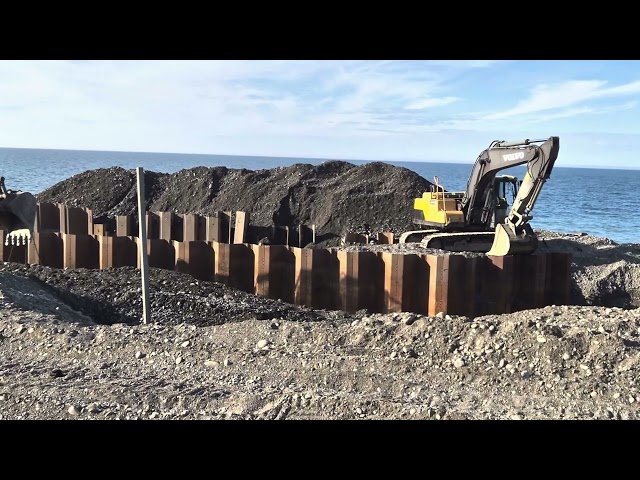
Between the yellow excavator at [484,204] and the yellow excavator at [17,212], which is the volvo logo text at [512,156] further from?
the yellow excavator at [17,212]

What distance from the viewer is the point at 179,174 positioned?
26.2m

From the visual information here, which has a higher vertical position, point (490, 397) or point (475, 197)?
point (475, 197)

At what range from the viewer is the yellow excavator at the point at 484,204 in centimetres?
1211

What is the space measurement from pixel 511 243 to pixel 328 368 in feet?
23.3

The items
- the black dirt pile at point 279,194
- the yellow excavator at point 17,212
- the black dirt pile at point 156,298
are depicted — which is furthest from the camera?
the black dirt pile at point 279,194

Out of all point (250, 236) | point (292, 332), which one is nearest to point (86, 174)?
point (250, 236)

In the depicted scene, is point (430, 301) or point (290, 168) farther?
point (290, 168)

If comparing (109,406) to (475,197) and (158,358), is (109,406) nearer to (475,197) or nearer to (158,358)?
(158,358)

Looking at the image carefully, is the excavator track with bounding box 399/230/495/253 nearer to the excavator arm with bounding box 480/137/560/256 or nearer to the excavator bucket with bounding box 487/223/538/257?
the excavator arm with bounding box 480/137/560/256

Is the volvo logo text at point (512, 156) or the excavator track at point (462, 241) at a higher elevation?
the volvo logo text at point (512, 156)

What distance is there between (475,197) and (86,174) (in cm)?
1773

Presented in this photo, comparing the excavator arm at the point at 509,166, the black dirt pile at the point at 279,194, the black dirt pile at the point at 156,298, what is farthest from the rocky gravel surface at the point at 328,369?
the black dirt pile at the point at 279,194

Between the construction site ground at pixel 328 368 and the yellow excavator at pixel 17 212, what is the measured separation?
3.16 ft

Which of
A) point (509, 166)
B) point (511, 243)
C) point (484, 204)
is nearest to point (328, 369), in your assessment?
point (511, 243)
